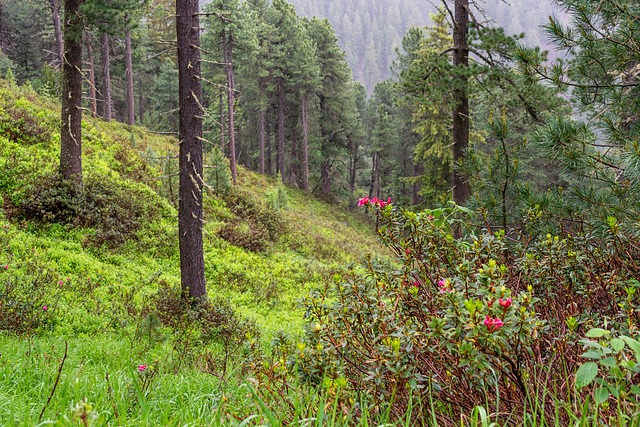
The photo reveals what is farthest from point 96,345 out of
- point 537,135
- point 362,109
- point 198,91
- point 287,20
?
point 362,109

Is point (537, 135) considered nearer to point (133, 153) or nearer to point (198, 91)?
point (198, 91)

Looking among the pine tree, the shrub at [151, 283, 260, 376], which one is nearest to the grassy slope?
the shrub at [151, 283, 260, 376]

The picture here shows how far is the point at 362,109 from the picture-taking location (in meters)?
39.4

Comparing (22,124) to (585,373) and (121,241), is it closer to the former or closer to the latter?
(121,241)

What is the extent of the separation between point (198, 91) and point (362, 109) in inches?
1352

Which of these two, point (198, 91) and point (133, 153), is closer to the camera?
point (198, 91)

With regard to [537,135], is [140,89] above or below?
above

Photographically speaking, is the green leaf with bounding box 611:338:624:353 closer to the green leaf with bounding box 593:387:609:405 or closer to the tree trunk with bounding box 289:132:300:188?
the green leaf with bounding box 593:387:609:405

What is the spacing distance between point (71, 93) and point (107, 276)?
466 centimetres

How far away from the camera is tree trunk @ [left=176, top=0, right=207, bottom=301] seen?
661cm

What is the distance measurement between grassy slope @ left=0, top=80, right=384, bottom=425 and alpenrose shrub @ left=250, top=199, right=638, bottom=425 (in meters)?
0.90

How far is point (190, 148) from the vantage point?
6.88 m

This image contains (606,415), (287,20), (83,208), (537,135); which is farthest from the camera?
(287,20)

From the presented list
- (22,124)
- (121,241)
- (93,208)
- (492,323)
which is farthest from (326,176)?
(492,323)
